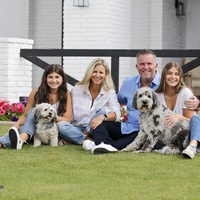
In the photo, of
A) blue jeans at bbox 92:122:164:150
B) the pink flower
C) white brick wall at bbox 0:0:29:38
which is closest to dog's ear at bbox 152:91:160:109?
blue jeans at bbox 92:122:164:150

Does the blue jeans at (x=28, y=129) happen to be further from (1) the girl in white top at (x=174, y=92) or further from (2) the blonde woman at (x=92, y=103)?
(1) the girl in white top at (x=174, y=92)

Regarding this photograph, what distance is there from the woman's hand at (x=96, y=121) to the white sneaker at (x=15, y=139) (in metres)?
0.80

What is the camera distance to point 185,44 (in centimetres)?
1538

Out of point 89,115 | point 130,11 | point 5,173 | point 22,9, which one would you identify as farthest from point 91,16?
point 5,173

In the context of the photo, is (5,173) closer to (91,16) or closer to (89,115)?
(89,115)

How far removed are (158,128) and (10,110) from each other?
4.45 meters

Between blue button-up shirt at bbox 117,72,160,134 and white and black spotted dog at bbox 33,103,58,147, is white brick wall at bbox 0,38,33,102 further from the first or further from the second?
blue button-up shirt at bbox 117,72,160,134

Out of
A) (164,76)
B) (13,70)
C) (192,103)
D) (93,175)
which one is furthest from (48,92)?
(13,70)

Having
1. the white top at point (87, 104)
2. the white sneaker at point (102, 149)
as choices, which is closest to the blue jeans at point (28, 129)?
the white top at point (87, 104)

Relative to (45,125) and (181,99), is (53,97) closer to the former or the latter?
(45,125)

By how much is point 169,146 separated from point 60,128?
4.44 ft

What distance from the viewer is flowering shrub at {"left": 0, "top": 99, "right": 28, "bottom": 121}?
12.2 meters

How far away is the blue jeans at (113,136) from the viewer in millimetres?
8562

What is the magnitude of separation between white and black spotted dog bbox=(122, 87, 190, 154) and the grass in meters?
0.20
